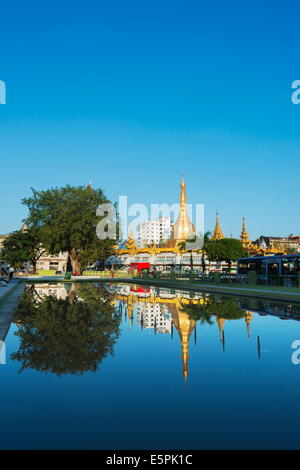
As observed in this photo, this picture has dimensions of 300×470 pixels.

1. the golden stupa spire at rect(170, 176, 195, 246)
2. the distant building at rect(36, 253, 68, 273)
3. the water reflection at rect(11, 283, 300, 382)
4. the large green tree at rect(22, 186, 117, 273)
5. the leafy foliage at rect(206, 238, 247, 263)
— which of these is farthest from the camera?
the distant building at rect(36, 253, 68, 273)

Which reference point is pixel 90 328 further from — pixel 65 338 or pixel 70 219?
pixel 70 219

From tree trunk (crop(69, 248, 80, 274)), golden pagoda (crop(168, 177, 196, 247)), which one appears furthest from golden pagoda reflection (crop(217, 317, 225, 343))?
golden pagoda (crop(168, 177, 196, 247))

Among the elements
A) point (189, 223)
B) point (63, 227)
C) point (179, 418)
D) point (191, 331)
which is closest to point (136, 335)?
point (191, 331)

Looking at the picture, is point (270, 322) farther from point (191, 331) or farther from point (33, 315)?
point (33, 315)

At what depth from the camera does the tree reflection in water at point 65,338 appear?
967cm

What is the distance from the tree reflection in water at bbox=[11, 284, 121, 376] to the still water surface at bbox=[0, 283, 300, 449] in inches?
1.3

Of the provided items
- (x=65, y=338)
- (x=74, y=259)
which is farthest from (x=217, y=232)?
(x=65, y=338)

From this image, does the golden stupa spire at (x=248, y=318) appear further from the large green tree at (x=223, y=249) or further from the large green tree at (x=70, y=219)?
the large green tree at (x=223, y=249)

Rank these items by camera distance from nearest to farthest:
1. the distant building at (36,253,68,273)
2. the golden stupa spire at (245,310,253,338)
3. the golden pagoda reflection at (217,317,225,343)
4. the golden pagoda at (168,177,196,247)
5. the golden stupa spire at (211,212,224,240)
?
the golden pagoda reflection at (217,317,225,343) → the golden stupa spire at (245,310,253,338) → the golden stupa spire at (211,212,224,240) → the golden pagoda at (168,177,196,247) → the distant building at (36,253,68,273)

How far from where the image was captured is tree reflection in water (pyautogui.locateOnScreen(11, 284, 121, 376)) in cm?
967

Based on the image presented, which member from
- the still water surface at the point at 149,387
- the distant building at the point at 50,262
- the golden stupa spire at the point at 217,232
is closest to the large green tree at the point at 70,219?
the golden stupa spire at the point at 217,232

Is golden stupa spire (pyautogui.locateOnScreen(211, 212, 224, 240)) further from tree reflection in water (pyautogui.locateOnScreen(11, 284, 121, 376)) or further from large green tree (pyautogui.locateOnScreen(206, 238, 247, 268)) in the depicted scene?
tree reflection in water (pyautogui.locateOnScreen(11, 284, 121, 376))

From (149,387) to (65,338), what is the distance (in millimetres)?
5395

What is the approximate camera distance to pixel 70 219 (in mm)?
66062
